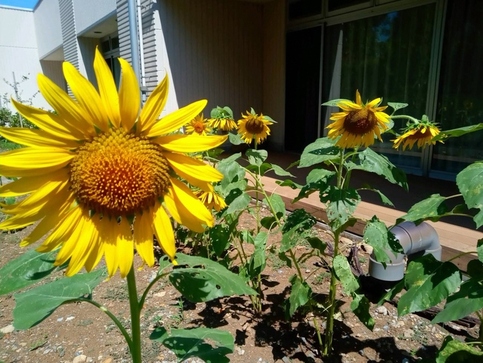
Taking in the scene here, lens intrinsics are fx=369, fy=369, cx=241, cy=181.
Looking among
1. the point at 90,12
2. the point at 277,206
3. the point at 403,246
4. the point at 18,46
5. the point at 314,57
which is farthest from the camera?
the point at 18,46

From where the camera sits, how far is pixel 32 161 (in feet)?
2.09

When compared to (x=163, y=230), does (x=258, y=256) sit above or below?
below

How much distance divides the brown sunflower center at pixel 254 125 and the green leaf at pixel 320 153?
0.63 m

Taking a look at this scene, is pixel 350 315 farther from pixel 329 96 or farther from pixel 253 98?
pixel 253 98

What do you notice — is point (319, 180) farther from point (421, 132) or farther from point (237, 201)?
point (421, 132)

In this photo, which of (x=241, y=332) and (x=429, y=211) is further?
(x=241, y=332)

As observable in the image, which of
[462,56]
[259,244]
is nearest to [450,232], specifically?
[259,244]

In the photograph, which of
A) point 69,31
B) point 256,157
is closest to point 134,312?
point 256,157

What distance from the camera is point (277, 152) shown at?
6875mm

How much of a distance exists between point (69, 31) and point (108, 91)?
14.3 meters

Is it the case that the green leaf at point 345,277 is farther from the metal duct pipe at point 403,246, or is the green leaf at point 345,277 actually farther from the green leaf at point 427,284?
the metal duct pipe at point 403,246

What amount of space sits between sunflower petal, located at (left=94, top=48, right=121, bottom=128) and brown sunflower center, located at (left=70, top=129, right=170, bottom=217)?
3cm

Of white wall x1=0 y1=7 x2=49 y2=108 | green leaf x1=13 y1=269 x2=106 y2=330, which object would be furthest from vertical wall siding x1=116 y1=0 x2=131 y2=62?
white wall x1=0 y1=7 x2=49 y2=108

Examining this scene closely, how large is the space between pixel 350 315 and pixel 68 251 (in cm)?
172
